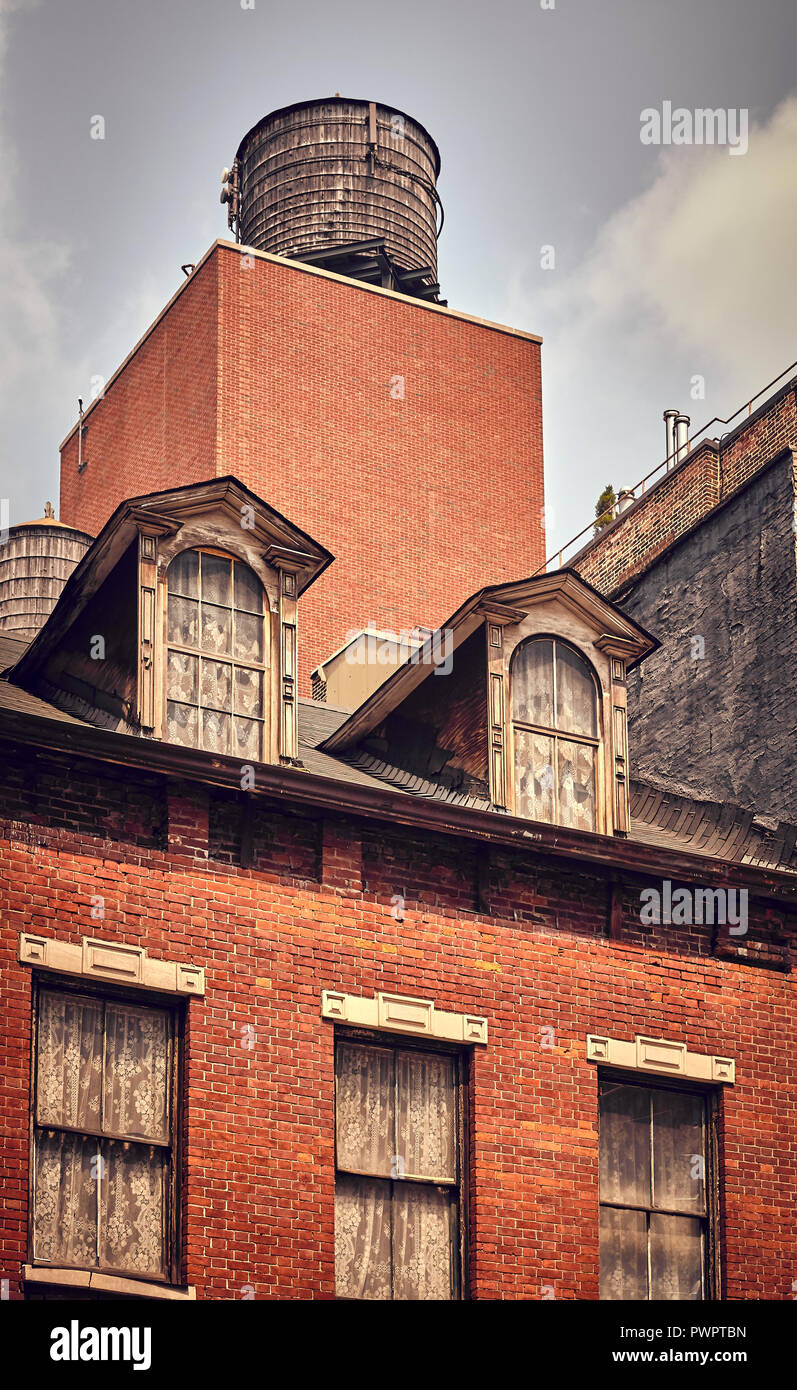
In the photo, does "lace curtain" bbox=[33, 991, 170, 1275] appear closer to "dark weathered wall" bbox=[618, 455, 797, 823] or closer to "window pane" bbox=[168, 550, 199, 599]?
"window pane" bbox=[168, 550, 199, 599]

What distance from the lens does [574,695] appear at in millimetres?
17484

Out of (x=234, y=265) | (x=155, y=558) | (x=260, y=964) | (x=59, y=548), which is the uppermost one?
(x=234, y=265)

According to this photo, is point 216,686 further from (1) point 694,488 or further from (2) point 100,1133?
(1) point 694,488

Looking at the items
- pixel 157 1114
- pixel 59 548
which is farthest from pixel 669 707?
pixel 157 1114

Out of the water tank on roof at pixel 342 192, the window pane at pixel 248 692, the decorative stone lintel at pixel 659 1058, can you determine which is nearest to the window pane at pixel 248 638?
the window pane at pixel 248 692

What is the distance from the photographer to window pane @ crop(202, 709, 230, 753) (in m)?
15.9

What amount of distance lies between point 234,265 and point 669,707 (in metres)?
11.3

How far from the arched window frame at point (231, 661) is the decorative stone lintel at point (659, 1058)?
141 inches

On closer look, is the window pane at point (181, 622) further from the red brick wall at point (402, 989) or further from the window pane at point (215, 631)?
the red brick wall at point (402, 989)

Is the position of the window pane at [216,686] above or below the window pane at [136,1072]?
above

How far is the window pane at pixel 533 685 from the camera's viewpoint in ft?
56.4

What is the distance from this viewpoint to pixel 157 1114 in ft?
47.1

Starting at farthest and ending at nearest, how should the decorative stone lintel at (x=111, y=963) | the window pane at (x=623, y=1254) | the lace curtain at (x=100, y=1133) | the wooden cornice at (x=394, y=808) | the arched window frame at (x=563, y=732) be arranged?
the arched window frame at (x=563, y=732)
the window pane at (x=623, y=1254)
the wooden cornice at (x=394, y=808)
the decorative stone lintel at (x=111, y=963)
the lace curtain at (x=100, y=1133)
